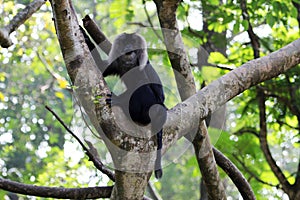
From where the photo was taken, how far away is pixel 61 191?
279 centimetres

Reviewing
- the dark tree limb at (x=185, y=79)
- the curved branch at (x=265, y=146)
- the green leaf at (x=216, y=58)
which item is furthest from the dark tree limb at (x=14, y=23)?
the curved branch at (x=265, y=146)

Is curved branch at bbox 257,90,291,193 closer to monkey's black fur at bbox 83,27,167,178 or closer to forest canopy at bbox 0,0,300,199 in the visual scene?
forest canopy at bbox 0,0,300,199

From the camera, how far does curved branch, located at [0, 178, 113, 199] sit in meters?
2.78

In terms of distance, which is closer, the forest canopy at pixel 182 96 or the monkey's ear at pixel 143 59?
the forest canopy at pixel 182 96

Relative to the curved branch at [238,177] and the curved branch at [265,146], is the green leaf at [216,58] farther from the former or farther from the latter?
the curved branch at [238,177]

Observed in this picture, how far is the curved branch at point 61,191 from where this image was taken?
9.12 feet

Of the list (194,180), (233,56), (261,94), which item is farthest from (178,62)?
(194,180)

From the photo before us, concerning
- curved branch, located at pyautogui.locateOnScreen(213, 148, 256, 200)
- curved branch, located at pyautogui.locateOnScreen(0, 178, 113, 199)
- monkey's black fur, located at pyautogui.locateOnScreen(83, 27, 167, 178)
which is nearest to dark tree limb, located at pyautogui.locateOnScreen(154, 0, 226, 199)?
curved branch, located at pyautogui.locateOnScreen(213, 148, 256, 200)

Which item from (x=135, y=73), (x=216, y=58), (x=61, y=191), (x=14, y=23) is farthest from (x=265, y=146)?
(x=14, y=23)

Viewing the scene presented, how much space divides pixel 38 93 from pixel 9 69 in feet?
2.51

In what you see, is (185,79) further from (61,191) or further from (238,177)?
(61,191)

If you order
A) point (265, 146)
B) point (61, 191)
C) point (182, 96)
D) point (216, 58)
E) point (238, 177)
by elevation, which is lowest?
point (61, 191)

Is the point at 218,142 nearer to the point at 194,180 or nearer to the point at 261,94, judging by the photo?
the point at 261,94

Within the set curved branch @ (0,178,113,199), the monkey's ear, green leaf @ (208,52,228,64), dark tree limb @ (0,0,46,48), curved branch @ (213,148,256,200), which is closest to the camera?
curved branch @ (0,178,113,199)
